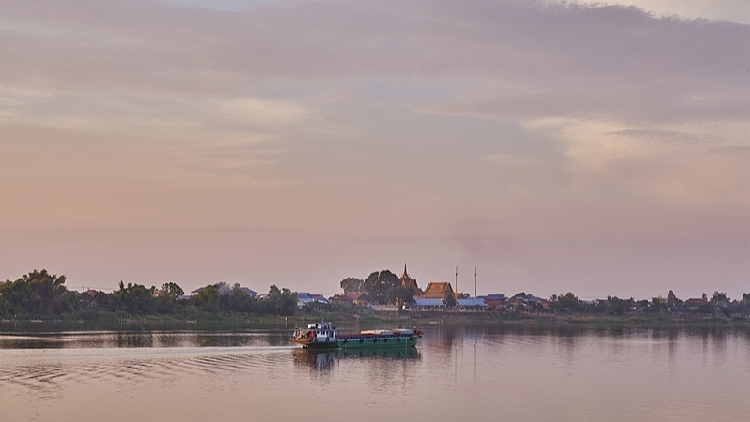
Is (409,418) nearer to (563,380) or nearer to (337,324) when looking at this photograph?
(563,380)

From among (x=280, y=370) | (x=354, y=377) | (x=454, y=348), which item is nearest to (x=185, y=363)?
(x=280, y=370)

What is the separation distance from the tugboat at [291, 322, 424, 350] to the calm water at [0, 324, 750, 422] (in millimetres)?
1878

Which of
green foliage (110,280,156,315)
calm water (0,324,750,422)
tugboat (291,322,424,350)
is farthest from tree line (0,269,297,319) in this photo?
tugboat (291,322,424,350)

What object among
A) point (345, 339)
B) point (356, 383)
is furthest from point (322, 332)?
point (356, 383)

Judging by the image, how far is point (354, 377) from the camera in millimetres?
68500

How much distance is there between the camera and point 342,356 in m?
89.9

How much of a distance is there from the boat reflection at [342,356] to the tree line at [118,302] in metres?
85.8

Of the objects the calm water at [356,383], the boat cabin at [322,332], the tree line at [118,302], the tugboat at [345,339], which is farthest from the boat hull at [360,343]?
the tree line at [118,302]

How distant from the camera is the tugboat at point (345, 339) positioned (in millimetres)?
93875

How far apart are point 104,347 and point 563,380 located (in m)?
50.8

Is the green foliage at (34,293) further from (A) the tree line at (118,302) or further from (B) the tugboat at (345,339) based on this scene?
(B) the tugboat at (345,339)

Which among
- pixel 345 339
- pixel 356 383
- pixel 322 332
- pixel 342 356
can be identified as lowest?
pixel 342 356

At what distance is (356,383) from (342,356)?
26.0 metres

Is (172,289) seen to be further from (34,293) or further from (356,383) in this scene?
(356,383)
